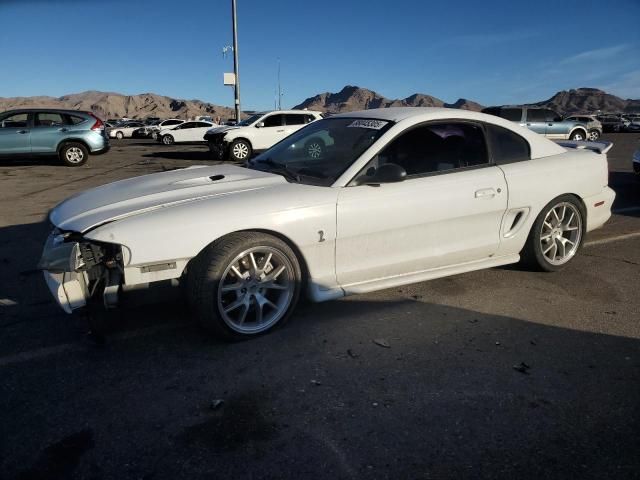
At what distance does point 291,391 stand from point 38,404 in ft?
4.17

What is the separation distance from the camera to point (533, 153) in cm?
423

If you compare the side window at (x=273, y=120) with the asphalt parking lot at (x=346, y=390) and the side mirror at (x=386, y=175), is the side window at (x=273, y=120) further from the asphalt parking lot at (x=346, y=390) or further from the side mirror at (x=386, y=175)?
the side mirror at (x=386, y=175)

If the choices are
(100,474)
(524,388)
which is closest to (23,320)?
(100,474)

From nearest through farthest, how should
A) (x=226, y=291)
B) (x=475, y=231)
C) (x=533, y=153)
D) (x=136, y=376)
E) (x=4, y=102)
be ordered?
(x=136, y=376), (x=226, y=291), (x=475, y=231), (x=533, y=153), (x=4, y=102)


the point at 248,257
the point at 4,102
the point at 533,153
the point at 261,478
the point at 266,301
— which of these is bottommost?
the point at 261,478

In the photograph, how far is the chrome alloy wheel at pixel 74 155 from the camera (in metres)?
13.6

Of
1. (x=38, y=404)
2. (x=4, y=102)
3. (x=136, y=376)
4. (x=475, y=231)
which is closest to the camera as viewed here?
(x=38, y=404)

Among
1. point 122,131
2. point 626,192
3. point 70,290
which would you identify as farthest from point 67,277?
point 122,131

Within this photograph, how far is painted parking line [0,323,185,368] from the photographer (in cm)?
293

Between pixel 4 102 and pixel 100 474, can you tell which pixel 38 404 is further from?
pixel 4 102

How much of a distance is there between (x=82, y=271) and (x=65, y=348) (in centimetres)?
59

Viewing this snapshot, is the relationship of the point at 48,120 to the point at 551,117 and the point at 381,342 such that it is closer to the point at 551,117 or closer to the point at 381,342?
the point at 381,342

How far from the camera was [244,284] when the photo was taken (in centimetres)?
310

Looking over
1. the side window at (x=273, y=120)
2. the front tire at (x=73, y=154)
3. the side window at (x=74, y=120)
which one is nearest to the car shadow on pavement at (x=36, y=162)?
the front tire at (x=73, y=154)
